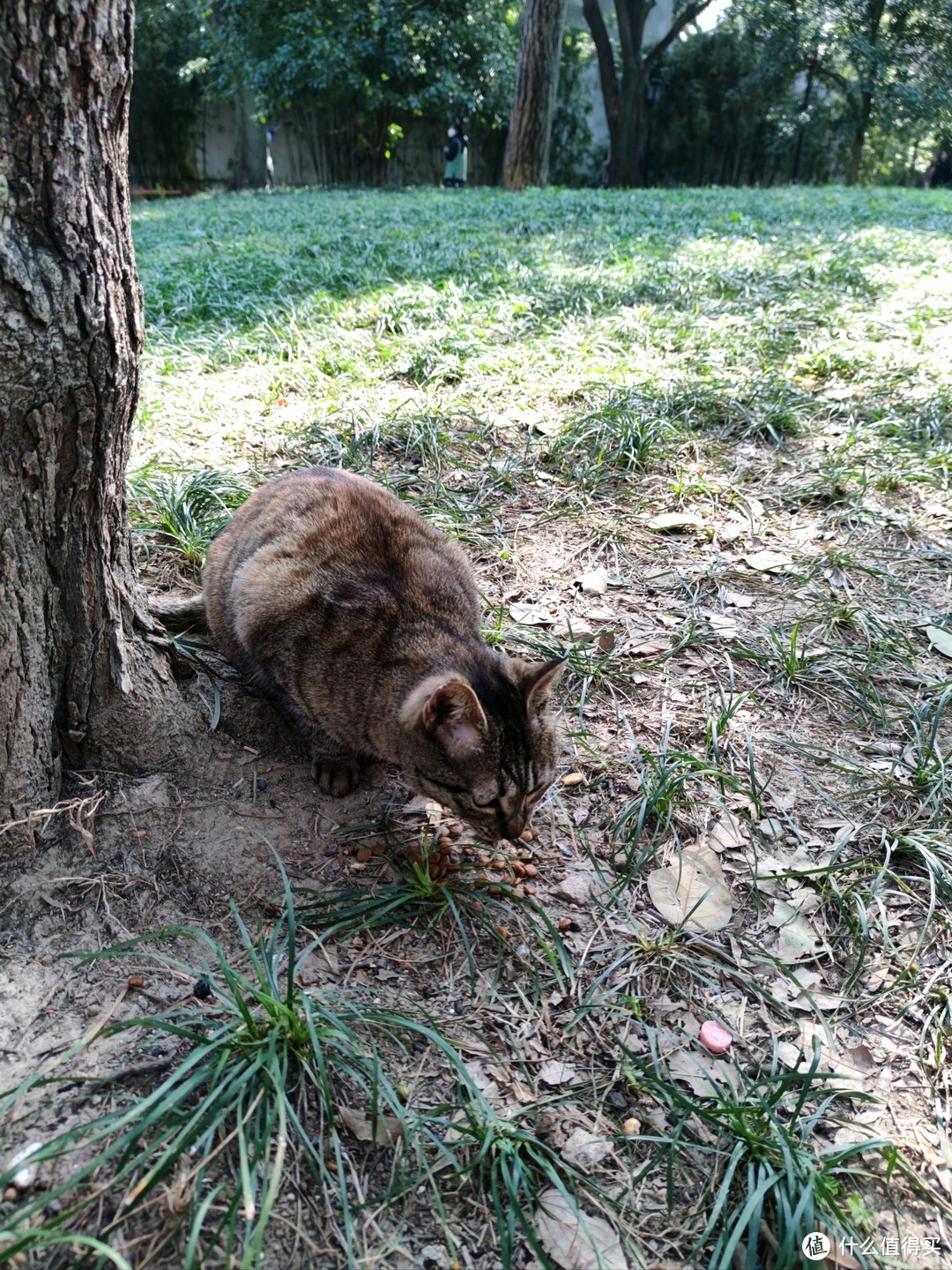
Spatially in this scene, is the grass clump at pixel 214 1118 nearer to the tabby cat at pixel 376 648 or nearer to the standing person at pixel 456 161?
the tabby cat at pixel 376 648

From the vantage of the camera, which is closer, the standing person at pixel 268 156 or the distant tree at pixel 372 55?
the distant tree at pixel 372 55

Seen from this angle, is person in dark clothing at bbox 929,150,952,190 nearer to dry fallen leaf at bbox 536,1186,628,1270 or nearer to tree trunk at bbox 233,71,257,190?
tree trunk at bbox 233,71,257,190

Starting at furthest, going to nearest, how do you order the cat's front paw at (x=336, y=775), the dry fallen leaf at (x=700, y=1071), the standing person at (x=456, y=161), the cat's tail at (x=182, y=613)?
the standing person at (x=456, y=161) < the cat's tail at (x=182, y=613) < the cat's front paw at (x=336, y=775) < the dry fallen leaf at (x=700, y=1071)

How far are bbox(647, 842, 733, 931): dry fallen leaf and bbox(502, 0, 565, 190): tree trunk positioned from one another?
16.0 metres

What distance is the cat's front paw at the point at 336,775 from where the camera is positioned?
2.98m

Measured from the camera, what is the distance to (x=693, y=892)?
8.51ft

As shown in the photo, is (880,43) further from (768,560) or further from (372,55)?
(768,560)

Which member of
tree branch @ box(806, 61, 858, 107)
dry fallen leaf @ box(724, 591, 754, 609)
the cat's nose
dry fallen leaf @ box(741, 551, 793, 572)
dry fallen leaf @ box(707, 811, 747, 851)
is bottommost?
dry fallen leaf @ box(707, 811, 747, 851)

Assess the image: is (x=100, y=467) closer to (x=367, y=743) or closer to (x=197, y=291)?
(x=367, y=743)

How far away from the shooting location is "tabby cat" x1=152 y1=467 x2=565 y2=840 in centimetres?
258

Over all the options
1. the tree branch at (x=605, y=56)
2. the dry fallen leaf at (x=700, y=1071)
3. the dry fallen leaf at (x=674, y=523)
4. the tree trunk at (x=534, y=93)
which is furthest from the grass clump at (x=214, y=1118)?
the tree branch at (x=605, y=56)

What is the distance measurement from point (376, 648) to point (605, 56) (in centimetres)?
2127

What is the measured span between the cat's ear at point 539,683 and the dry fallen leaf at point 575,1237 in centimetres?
125

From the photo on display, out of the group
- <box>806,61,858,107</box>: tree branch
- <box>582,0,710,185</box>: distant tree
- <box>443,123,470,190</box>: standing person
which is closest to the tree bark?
<box>806,61,858,107</box>: tree branch
